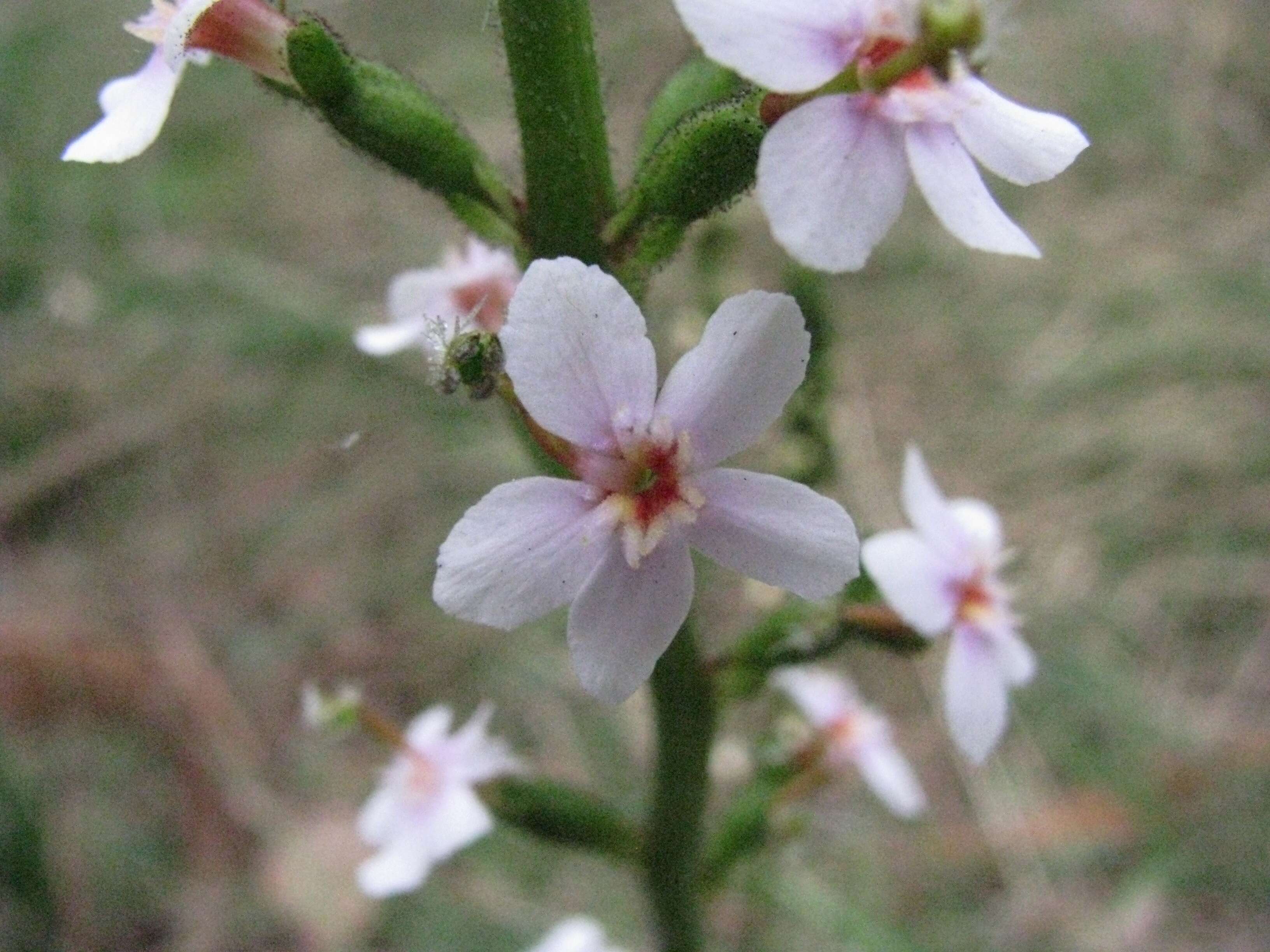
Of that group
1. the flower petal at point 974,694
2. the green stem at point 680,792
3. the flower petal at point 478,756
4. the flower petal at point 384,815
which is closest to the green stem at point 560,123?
the green stem at point 680,792

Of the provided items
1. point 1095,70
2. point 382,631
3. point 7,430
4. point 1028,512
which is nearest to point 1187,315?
point 1028,512

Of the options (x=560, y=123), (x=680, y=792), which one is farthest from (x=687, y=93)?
(x=680, y=792)

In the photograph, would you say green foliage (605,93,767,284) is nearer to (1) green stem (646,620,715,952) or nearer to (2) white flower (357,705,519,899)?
(1) green stem (646,620,715,952)

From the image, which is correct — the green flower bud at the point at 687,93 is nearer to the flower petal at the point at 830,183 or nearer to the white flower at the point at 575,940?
the flower petal at the point at 830,183

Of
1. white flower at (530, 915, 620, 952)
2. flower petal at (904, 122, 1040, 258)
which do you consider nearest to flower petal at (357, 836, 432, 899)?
white flower at (530, 915, 620, 952)

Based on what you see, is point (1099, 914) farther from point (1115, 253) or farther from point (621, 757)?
point (1115, 253)

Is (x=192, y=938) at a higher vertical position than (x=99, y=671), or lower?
lower
